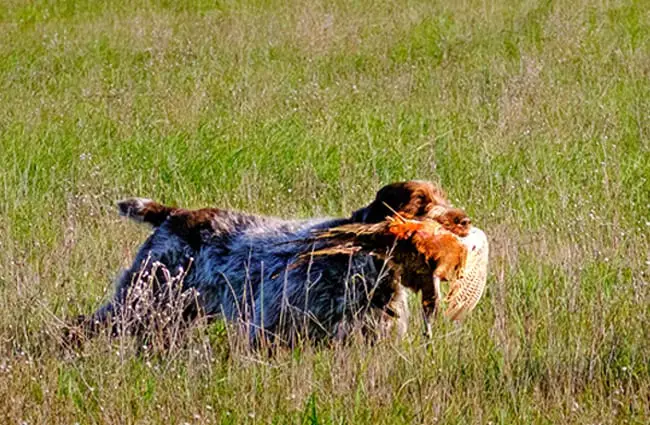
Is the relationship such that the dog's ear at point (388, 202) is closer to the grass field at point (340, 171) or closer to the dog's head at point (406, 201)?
the dog's head at point (406, 201)

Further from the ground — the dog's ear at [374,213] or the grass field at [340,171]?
the dog's ear at [374,213]

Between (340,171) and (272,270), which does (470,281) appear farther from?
(340,171)

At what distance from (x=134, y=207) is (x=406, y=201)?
1.63m

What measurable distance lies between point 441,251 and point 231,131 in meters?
4.71

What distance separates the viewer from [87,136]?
8805mm

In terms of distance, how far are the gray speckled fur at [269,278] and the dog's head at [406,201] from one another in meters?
0.21

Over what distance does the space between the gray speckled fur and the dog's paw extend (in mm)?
156

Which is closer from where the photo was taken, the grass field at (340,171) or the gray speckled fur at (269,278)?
the grass field at (340,171)

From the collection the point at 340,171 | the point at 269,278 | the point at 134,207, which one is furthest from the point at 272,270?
the point at 340,171

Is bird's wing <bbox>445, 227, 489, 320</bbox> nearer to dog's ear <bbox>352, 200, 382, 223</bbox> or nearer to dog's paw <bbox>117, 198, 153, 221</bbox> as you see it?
dog's ear <bbox>352, 200, 382, 223</bbox>

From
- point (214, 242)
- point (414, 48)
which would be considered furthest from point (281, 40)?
point (214, 242)

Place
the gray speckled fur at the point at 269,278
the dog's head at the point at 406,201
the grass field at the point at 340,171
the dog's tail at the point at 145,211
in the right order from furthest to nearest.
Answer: the dog's tail at the point at 145,211
the gray speckled fur at the point at 269,278
the dog's head at the point at 406,201
the grass field at the point at 340,171

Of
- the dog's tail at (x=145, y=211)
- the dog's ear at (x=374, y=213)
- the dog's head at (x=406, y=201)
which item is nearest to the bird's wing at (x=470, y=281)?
the dog's head at (x=406, y=201)

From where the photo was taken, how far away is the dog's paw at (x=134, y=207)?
5.71 metres
